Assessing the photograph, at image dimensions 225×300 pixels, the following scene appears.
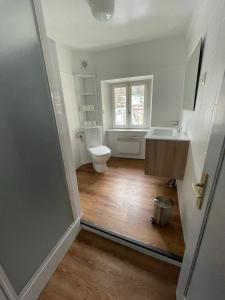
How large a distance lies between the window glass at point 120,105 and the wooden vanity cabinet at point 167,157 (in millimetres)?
1710

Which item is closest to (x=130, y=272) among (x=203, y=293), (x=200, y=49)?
(x=203, y=293)

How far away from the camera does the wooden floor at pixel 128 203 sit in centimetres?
143

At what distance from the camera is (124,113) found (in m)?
3.24

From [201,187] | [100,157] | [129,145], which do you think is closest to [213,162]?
[201,187]

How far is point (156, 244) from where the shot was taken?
133 cm

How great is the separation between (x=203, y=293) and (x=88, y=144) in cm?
260

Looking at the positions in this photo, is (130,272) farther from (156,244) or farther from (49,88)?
(49,88)

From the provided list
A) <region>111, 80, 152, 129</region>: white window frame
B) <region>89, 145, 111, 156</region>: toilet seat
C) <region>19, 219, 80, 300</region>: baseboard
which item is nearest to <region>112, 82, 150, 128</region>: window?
<region>111, 80, 152, 129</region>: white window frame

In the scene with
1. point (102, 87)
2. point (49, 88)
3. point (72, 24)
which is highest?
→ point (72, 24)

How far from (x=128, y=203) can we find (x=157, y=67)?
2.42 meters

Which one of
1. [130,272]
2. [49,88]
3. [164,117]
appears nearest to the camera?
[49,88]

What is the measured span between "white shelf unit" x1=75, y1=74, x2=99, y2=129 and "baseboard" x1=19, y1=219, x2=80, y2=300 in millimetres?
2116

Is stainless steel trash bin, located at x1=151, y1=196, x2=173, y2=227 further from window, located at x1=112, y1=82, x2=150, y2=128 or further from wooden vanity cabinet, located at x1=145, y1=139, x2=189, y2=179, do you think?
window, located at x1=112, y1=82, x2=150, y2=128

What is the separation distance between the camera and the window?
2.99 m
